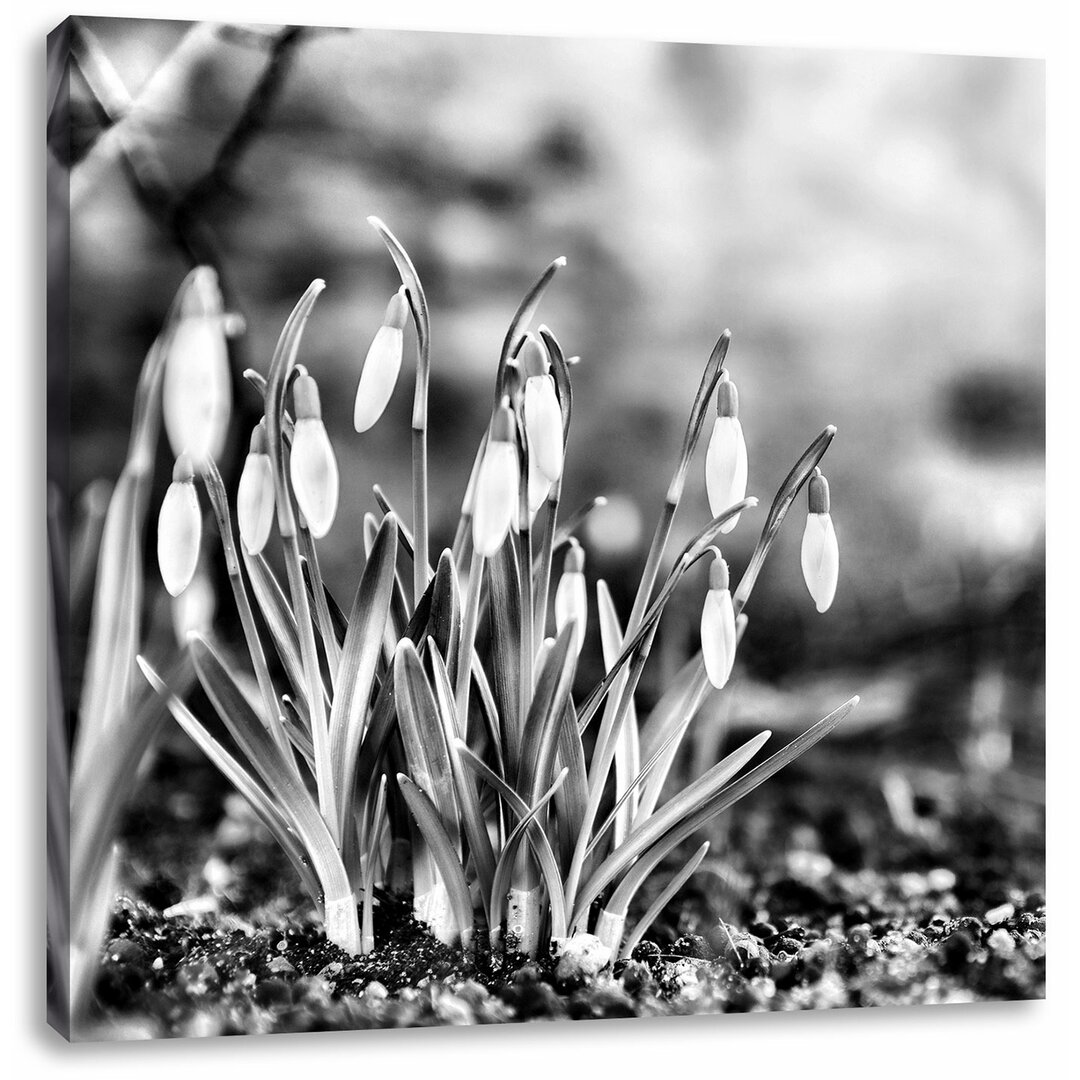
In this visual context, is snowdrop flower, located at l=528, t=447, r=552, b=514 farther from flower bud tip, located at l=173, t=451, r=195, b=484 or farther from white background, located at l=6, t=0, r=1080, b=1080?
white background, located at l=6, t=0, r=1080, b=1080

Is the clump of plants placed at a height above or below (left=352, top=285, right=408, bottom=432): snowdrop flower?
below

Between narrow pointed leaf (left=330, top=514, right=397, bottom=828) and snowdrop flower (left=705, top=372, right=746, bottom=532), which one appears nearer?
narrow pointed leaf (left=330, top=514, right=397, bottom=828)

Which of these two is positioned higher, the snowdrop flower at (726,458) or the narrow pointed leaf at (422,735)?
the snowdrop flower at (726,458)

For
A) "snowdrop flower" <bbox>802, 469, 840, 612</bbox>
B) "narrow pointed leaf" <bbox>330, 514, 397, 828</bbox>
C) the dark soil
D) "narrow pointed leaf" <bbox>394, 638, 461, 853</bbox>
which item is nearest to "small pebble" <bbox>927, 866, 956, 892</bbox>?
the dark soil

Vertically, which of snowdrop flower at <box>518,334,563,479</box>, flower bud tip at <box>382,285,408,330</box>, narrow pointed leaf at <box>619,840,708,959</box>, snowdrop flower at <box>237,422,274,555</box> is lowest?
narrow pointed leaf at <box>619,840,708,959</box>

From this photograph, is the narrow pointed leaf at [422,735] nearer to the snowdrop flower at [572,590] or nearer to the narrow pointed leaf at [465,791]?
the narrow pointed leaf at [465,791]

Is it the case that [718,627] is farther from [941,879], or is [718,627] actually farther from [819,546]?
[941,879]

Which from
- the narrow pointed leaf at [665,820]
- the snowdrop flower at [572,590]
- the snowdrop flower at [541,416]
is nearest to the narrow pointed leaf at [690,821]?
the narrow pointed leaf at [665,820]
